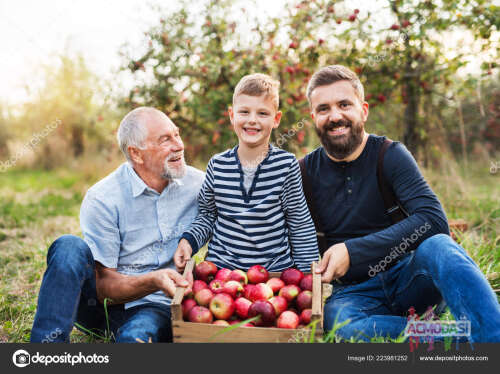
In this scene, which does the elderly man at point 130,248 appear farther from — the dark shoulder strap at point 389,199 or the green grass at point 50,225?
the dark shoulder strap at point 389,199

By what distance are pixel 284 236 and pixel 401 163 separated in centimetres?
90

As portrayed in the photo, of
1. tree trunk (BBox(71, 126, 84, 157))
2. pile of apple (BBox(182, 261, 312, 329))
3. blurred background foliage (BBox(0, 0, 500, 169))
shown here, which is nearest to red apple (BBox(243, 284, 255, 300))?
pile of apple (BBox(182, 261, 312, 329))

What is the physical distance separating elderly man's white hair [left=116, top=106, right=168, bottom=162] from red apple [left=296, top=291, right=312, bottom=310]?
4.79 feet

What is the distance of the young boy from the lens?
277cm

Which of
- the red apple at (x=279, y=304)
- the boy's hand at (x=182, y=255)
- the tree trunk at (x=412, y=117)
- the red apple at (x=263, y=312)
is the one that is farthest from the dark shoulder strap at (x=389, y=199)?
the tree trunk at (x=412, y=117)

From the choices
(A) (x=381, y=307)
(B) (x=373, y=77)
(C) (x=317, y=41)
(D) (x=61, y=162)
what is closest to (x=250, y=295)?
(A) (x=381, y=307)

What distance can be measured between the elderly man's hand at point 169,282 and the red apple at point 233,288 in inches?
8.3

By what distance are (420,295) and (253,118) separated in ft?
4.86

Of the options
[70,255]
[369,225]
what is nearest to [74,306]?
[70,255]

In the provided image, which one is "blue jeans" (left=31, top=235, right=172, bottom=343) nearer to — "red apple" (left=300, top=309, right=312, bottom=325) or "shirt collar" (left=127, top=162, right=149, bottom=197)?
"shirt collar" (left=127, top=162, right=149, bottom=197)

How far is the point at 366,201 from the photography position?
2779 millimetres

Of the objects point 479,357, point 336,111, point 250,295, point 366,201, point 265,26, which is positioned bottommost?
point 479,357

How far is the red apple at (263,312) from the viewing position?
2227 mm

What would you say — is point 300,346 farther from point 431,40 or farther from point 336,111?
point 431,40
